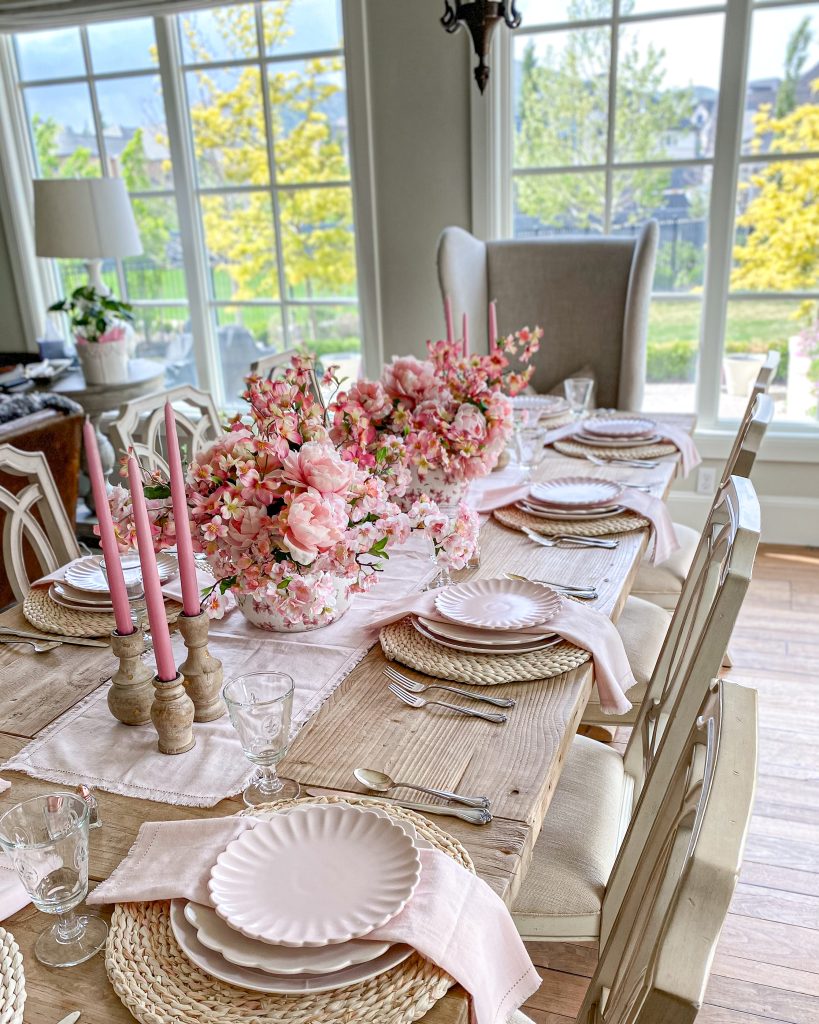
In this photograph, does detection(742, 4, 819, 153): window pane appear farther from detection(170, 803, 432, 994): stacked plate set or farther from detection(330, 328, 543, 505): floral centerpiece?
detection(170, 803, 432, 994): stacked plate set

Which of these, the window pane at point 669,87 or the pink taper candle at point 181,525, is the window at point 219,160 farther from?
the pink taper candle at point 181,525

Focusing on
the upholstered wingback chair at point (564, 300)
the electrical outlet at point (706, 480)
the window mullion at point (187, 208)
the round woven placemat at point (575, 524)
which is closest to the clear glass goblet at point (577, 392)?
the round woven placemat at point (575, 524)

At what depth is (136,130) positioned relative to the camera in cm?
396

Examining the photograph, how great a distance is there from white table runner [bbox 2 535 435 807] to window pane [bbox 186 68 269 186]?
2.96m

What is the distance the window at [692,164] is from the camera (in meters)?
3.13

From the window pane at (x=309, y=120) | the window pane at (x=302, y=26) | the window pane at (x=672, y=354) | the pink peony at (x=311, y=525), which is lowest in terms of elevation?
the window pane at (x=672, y=354)

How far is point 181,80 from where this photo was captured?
381 centimetres

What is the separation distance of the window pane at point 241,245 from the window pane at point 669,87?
5.02 feet

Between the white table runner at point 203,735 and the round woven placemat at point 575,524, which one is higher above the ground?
the white table runner at point 203,735

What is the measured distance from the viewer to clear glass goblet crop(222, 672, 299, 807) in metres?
0.92

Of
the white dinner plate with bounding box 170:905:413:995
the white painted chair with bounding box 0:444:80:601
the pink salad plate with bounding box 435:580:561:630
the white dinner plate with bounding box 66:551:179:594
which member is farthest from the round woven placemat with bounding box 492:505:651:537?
the white dinner plate with bounding box 170:905:413:995

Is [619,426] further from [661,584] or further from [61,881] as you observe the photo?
[61,881]

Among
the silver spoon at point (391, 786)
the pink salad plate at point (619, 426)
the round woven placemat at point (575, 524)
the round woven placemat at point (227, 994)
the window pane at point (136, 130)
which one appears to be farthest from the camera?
the window pane at point (136, 130)

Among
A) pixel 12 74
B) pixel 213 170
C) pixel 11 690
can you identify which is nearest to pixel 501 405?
pixel 11 690
